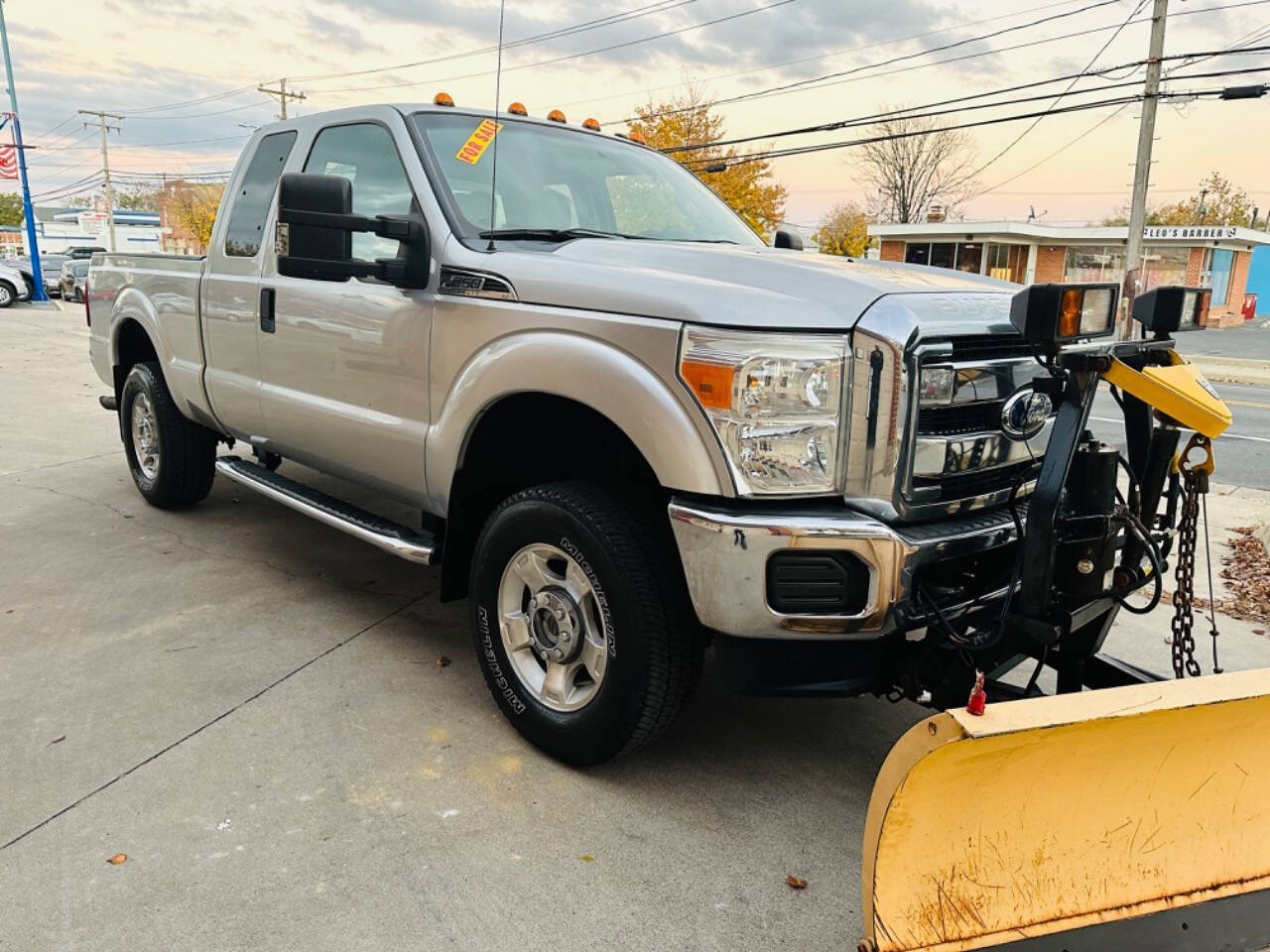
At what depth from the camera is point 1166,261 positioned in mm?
39156

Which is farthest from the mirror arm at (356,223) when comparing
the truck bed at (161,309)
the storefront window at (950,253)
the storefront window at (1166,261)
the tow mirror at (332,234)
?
the storefront window at (1166,261)

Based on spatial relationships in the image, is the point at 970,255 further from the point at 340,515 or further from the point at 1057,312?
the point at 1057,312

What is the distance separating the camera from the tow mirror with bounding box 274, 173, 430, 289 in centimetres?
298

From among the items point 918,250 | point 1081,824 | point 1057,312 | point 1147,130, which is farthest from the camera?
point 918,250

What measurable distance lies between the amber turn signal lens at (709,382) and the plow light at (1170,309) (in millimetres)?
1105

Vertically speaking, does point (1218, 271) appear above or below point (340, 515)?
above

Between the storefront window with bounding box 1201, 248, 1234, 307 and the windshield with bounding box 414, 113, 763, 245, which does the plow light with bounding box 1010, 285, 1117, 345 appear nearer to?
the windshield with bounding box 414, 113, 763, 245

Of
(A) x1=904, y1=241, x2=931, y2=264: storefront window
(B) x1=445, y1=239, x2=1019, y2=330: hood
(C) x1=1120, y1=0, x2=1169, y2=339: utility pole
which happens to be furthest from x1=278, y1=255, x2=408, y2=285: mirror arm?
(A) x1=904, y1=241, x2=931, y2=264: storefront window

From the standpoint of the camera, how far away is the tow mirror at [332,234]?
9.77 ft

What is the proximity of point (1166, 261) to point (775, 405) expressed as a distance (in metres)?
43.4

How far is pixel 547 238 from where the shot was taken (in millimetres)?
3484

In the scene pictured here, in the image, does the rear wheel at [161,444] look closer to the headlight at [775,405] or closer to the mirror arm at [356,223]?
the mirror arm at [356,223]

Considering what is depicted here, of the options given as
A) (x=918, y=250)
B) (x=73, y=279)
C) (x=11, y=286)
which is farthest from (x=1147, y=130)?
(x=73, y=279)

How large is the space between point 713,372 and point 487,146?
71.5 inches
